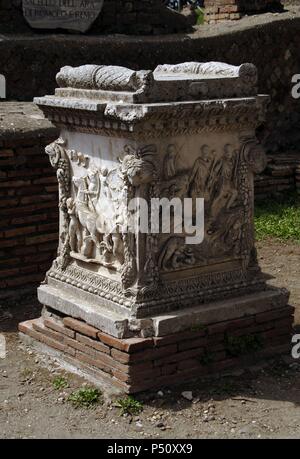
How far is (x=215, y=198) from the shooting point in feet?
16.9

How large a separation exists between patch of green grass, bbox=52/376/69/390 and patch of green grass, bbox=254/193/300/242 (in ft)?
11.3

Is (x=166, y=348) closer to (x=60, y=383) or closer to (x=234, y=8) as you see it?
(x=60, y=383)

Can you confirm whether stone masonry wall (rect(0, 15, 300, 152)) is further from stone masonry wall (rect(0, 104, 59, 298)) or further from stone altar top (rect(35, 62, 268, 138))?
stone altar top (rect(35, 62, 268, 138))

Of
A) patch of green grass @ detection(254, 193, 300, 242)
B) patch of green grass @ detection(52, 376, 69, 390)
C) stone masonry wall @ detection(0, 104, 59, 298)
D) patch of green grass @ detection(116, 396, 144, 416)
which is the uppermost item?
stone masonry wall @ detection(0, 104, 59, 298)

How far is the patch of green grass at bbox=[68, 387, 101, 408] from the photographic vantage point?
4.80m

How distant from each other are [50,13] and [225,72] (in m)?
5.11

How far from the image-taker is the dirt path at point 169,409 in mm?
4512

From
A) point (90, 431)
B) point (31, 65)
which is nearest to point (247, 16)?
point (31, 65)

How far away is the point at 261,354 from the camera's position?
210 inches

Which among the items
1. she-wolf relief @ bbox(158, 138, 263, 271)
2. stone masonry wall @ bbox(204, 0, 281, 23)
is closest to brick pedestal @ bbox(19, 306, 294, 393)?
she-wolf relief @ bbox(158, 138, 263, 271)

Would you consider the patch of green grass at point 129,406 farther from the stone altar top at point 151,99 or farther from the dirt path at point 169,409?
the stone altar top at point 151,99

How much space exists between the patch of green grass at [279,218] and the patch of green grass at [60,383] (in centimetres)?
343

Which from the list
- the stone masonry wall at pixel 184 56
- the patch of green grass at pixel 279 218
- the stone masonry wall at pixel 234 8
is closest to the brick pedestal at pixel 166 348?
the patch of green grass at pixel 279 218

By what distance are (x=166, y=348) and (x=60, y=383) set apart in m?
0.64
